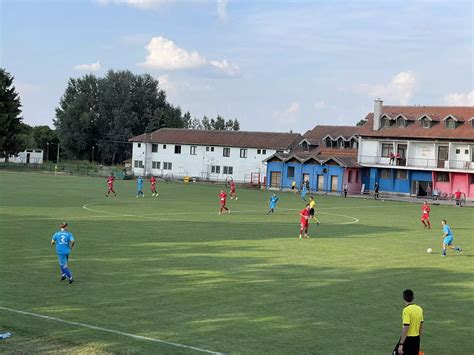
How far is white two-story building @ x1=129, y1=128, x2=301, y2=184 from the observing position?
100250mm

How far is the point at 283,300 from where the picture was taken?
18172 millimetres

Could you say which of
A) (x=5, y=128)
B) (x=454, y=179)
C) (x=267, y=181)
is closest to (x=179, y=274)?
(x=454, y=179)

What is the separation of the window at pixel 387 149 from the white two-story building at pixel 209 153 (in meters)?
16.2

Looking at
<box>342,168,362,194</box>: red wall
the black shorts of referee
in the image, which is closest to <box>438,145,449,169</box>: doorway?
<box>342,168,362,194</box>: red wall

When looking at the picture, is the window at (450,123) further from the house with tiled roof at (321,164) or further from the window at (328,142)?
the window at (328,142)

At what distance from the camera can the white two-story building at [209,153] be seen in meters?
100

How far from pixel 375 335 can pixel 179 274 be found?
8.05 meters

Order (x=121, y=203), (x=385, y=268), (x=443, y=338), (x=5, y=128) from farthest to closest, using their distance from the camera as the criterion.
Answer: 1. (x=5, y=128)
2. (x=121, y=203)
3. (x=385, y=268)
4. (x=443, y=338)

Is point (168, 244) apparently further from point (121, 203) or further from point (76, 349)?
point (121, 203)

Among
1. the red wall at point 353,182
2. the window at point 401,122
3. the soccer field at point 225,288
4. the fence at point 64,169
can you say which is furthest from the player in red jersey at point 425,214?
the fence at point 64,169

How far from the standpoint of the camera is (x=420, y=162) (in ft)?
269

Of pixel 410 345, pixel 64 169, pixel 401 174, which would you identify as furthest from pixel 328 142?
pixel 410 345

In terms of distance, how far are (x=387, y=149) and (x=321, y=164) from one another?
28.3ft

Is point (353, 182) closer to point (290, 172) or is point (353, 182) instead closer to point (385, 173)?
point (385, 173)
